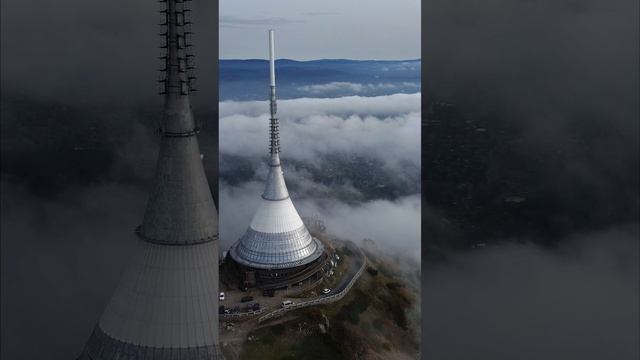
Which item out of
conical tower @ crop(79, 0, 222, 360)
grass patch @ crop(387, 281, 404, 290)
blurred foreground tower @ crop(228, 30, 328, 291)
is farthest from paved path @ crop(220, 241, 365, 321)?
conical tower @ crop(79, 0, 222, 360)

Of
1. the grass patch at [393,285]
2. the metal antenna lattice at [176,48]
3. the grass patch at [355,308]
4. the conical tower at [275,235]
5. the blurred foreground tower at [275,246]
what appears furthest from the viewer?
the conical tower at [275,235]

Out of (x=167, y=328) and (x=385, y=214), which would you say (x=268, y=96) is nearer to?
(x=385, y=214)

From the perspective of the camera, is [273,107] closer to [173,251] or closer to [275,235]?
[275,235]

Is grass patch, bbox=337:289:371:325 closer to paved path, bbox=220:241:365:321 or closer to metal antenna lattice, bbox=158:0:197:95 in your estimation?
paved path, bbox=220:241:365:321

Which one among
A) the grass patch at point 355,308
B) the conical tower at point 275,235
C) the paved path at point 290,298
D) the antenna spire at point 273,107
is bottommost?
the grass patch at point 355,308

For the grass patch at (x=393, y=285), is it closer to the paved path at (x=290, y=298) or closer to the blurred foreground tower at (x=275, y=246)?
the paved path at (x=290, y=298)

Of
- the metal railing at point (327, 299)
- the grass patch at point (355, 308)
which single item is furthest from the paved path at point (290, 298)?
the grass patch at point (355, 308)

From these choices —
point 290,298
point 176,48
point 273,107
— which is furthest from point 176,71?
point 290,298

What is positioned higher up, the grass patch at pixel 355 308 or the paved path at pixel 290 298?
the paved path at pixel 290 298

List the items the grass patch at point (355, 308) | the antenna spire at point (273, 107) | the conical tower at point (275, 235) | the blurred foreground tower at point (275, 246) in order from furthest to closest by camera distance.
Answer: the conical tower at point (275, 235), the blurred foreground tower at point (275, 246), the antenna spire at point (273, 107), the grass patch at point (355, 308)
